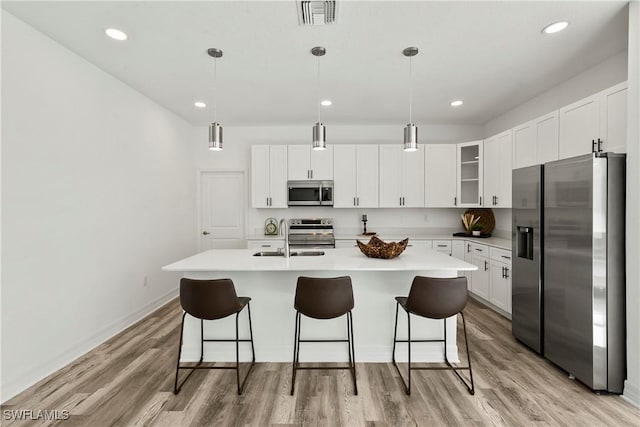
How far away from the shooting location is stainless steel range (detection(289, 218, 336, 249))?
4949 mm

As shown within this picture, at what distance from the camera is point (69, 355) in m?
2.75

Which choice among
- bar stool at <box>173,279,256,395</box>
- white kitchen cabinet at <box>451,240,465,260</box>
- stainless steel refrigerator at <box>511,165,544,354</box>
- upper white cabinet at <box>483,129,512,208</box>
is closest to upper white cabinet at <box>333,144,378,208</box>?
white kitchen cabinet at <box>451,240,465,260</box>

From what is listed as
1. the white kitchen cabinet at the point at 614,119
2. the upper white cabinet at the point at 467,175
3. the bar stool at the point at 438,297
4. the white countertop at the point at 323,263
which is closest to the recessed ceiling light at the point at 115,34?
the white countertop at the point at 323,263

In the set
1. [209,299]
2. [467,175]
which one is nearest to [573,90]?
[467,175]

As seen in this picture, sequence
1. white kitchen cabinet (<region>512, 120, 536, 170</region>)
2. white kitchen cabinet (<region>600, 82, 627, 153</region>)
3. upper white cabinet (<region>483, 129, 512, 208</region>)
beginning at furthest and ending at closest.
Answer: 1. upper white cabinet (<region>483, 129, 512, 208</region>)
2. white kitchen cabinet (<region>512, 120, 536, 170</region>)
3. white kitchen cabinet (<region>600, 82, 627, 153</region>)

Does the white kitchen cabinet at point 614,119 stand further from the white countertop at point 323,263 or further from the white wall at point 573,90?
the white countertop at point 323,263

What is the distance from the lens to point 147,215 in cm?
401

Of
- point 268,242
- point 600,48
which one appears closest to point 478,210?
point 600,48

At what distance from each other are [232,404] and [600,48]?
4276 mm

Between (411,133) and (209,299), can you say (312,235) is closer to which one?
(411,133)

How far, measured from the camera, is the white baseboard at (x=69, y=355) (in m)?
2.27

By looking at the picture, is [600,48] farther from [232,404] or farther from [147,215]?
[147,215]

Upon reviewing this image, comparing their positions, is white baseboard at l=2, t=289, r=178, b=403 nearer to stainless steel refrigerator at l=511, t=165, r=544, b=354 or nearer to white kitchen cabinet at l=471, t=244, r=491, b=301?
stainless steel refrigerator at l=511, t=165, r=544, b=354

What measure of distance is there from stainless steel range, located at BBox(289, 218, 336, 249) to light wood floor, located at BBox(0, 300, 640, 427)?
244cm
